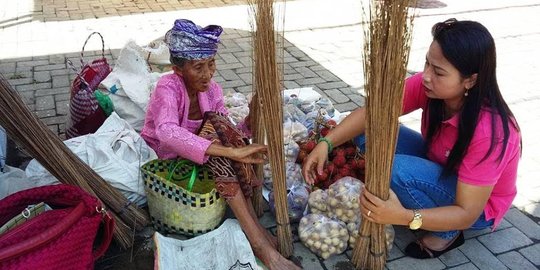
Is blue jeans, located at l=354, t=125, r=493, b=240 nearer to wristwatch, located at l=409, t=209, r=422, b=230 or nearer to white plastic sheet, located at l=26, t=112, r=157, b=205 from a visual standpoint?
wristwatch, located at l=409, t=209, r=422, b=230

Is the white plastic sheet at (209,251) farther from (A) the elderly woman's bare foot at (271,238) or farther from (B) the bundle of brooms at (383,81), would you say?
(B) the bundle of brooms at (383,81)

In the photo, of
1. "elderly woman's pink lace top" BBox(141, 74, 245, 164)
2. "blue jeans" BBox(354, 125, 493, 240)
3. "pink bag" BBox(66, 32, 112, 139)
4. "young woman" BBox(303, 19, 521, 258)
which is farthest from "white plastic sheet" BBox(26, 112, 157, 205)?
"blue jeans" BBox(354, 125, 493, 240)

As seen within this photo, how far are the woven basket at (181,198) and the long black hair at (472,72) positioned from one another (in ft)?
3.76

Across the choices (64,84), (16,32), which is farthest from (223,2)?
(64,84)

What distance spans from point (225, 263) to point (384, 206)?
0.77 metres

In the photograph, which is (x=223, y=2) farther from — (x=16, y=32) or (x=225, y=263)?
(x=225, y=263)

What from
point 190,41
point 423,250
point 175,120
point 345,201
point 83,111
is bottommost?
point 423,250

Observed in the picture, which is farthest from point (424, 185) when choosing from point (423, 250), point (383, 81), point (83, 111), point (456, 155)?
point (83, 111)

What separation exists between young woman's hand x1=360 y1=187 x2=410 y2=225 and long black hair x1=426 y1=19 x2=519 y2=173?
40 centimetres

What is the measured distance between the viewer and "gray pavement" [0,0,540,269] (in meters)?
2.48

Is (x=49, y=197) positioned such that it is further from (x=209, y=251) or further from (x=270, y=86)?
(x=270, y=86)

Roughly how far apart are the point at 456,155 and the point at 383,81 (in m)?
0.63

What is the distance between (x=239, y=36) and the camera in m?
5.48

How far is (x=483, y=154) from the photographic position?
6.58 ft
